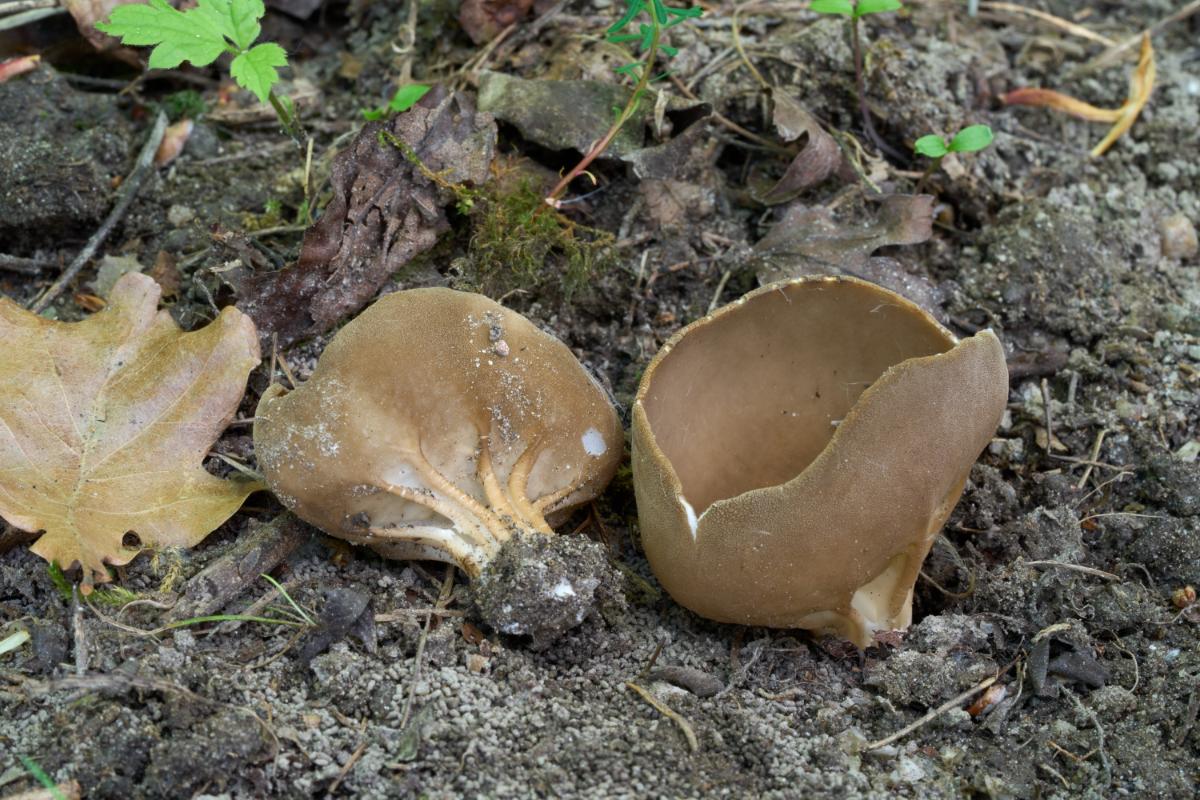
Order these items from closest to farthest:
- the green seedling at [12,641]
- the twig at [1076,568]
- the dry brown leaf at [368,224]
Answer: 1. the green seedling at [12,641]
2. the twig at [1076,568]
3. the dry brown leaf at [368,224]

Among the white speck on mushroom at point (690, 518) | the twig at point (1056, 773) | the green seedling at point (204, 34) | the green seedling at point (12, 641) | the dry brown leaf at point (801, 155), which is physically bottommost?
the twig at point (1056, 773)

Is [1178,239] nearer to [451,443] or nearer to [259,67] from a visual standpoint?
[451,443]

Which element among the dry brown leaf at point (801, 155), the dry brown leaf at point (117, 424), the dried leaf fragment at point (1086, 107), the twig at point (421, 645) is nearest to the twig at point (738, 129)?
the dry brown leaf at point (801, 155)

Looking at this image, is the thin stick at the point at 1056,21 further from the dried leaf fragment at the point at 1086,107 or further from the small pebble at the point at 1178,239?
the small pebble at the point at 1178,239

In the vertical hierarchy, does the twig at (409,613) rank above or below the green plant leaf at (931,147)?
below

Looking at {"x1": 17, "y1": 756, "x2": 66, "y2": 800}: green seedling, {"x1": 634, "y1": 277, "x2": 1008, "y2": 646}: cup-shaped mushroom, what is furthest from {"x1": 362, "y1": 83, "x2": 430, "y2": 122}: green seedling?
{"x1": 17, "y1": 756, "x2": 66, "y2": 800}: green seedling

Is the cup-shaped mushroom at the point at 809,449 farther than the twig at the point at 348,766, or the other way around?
the cup-shaped mushroom at the point at 809,449

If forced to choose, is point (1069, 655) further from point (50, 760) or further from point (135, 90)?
point (135, 90)
